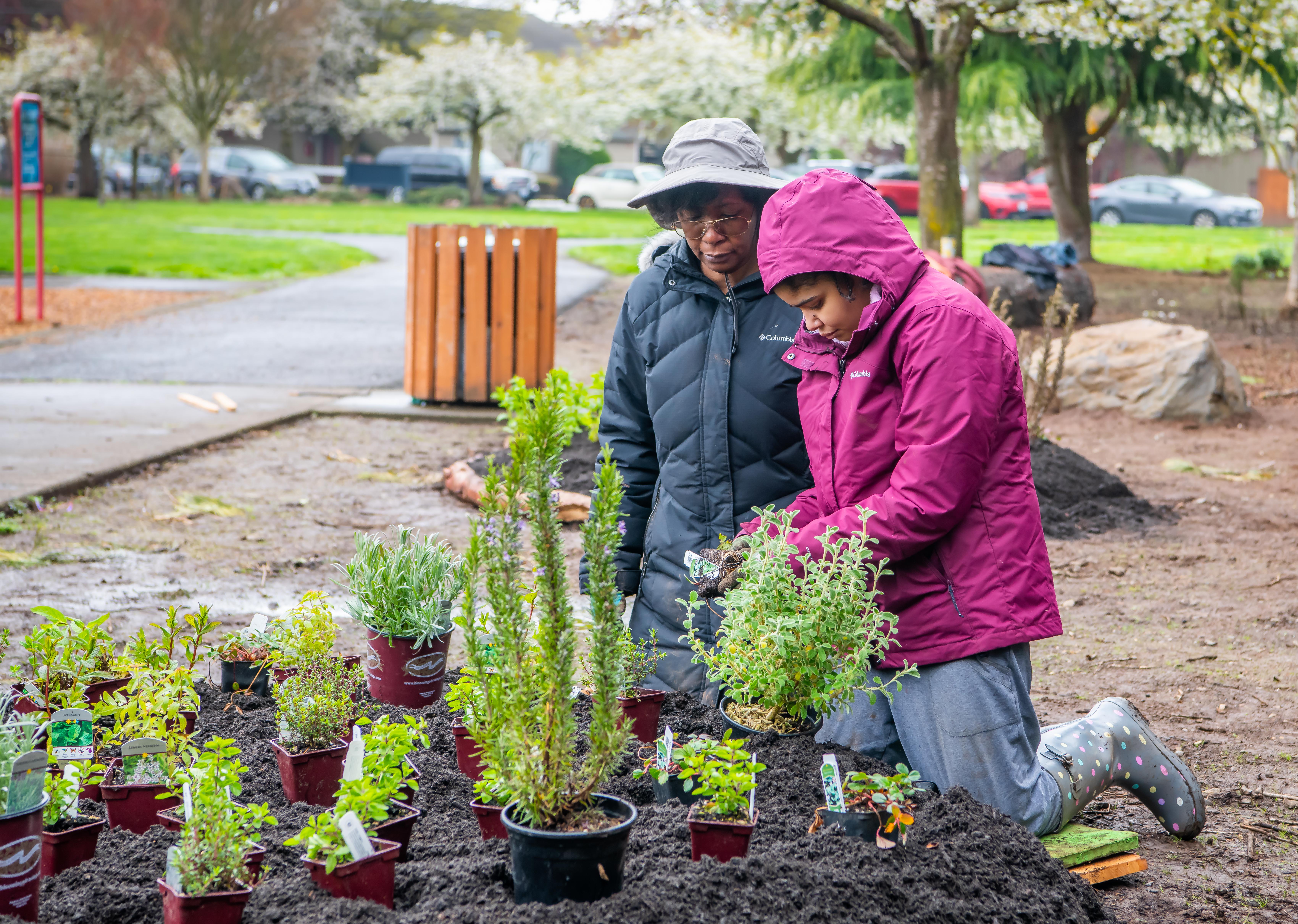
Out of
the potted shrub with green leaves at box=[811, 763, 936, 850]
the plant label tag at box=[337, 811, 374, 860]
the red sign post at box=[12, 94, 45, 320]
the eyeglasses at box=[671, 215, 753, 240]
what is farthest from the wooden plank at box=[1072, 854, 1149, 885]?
the red sign post at box=[12, 94, 45, 320]

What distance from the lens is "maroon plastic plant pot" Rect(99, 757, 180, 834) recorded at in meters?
2.68

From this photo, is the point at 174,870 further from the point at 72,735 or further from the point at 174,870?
the point at 72,735

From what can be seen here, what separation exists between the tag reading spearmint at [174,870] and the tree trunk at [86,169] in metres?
39.8

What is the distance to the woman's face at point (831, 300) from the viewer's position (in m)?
2.71

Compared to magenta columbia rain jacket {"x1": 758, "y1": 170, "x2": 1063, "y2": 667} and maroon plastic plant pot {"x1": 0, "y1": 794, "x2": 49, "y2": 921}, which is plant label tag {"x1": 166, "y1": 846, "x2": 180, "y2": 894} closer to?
maroon plastic plant pot {"x1": 0, "y1": 794, "x2": 49, "y2": 921}

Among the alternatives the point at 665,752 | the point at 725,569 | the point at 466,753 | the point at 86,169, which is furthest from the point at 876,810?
the point at 86,169

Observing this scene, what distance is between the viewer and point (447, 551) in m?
3.72

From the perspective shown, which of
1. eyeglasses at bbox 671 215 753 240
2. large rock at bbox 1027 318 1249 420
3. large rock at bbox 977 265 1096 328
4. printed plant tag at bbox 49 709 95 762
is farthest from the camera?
large rock at bbox 977 265 1096 328

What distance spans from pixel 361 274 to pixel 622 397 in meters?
15.6

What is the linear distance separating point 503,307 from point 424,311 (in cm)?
56

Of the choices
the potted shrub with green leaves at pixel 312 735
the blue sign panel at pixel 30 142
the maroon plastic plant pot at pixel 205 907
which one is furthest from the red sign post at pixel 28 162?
the maroon plastic plant pot at pixel 205 907

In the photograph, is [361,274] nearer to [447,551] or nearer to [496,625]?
[447,551]

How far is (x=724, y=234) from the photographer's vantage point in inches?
133

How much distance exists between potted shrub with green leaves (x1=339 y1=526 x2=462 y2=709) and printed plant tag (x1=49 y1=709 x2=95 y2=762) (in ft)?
2.82
